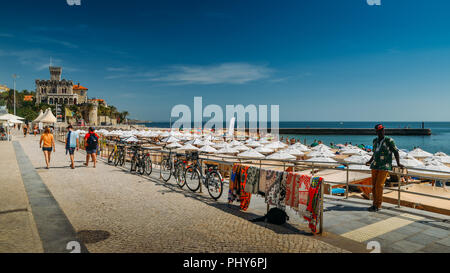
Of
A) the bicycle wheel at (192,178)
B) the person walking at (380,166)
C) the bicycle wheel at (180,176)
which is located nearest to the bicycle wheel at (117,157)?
the bicycle wheel at (180,176)

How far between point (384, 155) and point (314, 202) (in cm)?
259

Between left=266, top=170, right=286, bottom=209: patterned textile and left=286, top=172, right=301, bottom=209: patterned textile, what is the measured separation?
116mm

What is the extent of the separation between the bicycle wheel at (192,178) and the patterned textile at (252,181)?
2.36 meters

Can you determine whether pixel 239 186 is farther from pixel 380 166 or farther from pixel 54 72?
pixel 54 72

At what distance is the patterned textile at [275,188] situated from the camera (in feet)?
18.2

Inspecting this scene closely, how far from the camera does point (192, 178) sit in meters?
8.49

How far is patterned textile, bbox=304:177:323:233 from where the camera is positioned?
194 inches

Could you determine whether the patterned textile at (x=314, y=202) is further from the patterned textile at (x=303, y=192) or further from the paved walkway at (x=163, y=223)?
the paved walkway at (x=163, y=223)

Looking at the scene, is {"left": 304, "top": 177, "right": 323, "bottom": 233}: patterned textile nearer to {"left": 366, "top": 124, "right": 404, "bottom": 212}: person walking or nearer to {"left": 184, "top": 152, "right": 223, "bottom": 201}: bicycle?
{"left": 366, "top": 124, "right": 404, "bottom": 212}: person walking

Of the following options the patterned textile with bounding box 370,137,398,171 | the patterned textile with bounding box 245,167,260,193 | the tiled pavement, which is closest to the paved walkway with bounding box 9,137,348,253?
the patterned textile with bounding box 245,167,260,193

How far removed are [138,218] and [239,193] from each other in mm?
2301
